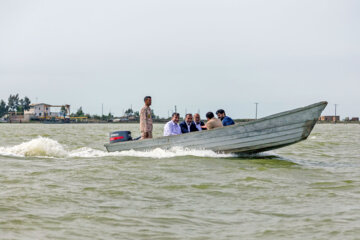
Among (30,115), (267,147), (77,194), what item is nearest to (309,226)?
(77,194)

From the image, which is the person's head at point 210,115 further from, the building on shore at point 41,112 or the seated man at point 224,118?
the building on shore at point 41,112

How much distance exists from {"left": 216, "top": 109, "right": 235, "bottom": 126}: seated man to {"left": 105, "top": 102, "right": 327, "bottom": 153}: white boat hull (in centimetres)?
62

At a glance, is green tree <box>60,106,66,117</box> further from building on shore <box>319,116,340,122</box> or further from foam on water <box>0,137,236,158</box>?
foam on water <box>0,137,236,158</box>

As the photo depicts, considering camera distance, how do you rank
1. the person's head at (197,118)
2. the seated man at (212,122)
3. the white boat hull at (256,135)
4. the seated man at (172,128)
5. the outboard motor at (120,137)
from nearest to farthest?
1. the white boat hull at (256,135)
2. the seated man at (212,122)
3. the seated man at (172,128)
4. the person's head at (197,118)
5. the outboard motor at (120,137)

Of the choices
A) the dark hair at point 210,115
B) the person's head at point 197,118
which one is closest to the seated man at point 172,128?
the person's head at point 197,118

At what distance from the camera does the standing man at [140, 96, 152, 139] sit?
13945mm

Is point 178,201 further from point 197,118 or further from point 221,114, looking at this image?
point 197,118

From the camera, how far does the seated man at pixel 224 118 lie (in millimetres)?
13992

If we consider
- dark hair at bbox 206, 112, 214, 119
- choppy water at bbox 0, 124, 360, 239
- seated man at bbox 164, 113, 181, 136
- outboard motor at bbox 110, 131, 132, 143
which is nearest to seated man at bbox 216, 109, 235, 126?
dark hair at bbox 206, 112, 214, 119

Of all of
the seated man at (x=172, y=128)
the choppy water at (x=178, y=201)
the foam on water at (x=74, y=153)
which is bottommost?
the choppy water at (x=178, y=201)

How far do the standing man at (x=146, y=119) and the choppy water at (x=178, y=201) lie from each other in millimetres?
2194

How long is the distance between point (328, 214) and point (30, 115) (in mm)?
142866

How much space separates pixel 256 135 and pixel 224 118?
127cm

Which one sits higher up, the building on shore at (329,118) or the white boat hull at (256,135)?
the building on shore at (329,118)
